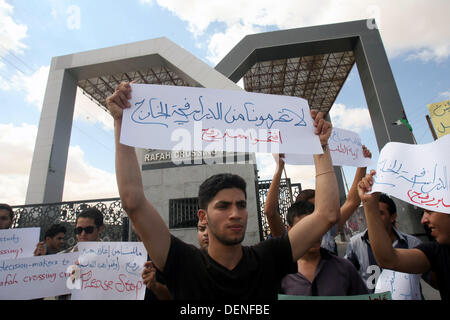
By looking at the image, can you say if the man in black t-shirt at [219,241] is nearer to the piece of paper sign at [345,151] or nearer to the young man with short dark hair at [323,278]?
the young man with short dark hair at [323,278]

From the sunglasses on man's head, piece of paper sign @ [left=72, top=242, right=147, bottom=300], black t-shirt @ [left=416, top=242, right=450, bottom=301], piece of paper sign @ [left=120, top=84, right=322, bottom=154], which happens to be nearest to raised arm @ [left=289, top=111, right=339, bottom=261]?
piece of paper sign @ [left=120, top=84, right=322, bottom=154]

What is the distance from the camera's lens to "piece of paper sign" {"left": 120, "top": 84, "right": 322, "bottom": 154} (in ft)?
5.21

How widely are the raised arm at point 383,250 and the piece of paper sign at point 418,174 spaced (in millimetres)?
84

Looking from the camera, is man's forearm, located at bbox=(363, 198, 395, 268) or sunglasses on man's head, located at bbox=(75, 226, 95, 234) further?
sunglasses on man's head, located at bbox=(75, 226, 95, 234)

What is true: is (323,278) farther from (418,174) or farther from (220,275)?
(418,174)

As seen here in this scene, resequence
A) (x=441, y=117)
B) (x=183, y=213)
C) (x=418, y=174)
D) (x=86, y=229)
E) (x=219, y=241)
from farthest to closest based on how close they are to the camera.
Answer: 1. (x=183, y=213)
2. (x=441, y=117)
3. (x=86, y=229)
4. (x=418, y=174)
5. (x=219, y=241)

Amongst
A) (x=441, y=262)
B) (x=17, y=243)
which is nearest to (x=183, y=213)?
(x=17, y=243)

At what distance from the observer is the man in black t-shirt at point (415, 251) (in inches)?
61.8

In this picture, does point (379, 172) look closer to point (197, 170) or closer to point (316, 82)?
point (197, 170)

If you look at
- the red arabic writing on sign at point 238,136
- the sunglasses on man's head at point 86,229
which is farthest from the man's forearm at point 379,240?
the sunglasses on man's head at point 86,229

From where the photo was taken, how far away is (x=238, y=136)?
1750 mm

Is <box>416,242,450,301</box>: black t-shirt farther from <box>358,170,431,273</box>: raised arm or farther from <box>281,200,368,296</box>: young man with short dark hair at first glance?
<box>281,200,368,296</box>: young man with short dark hair

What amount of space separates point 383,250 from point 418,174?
1.88ft

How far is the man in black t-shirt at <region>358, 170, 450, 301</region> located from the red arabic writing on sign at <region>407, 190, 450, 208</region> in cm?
12
